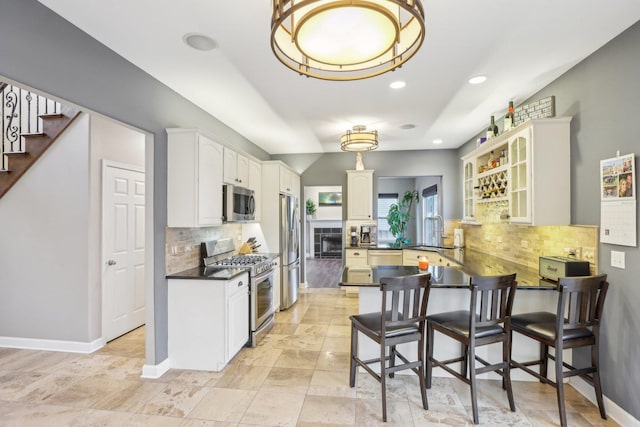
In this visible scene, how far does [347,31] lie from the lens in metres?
1.30

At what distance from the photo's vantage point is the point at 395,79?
115 inches

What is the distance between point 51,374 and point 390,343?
10.1 ft

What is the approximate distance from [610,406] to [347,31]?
3.05 m

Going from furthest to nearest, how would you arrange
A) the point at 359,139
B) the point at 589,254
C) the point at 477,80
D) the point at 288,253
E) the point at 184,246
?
the point at 288,253 → the point at 359,139 → the point at 184,246 → the point at 477,80 → the point at 589,254

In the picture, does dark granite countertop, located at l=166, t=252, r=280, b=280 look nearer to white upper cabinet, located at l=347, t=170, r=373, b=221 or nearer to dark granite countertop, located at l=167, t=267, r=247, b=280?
dark granite countertop, located at l=167, t=267, r=247, b=280

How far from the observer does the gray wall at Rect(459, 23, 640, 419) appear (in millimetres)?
2135

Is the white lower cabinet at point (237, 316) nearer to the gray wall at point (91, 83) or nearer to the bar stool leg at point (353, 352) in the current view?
the gray wall at point (91, 83)

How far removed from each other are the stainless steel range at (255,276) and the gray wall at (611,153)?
3030 mm

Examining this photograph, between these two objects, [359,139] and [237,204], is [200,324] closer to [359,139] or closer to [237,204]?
[237,204]

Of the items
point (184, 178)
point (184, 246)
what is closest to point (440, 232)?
point (184, 246)

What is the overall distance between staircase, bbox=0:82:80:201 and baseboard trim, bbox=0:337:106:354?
1.63 metres

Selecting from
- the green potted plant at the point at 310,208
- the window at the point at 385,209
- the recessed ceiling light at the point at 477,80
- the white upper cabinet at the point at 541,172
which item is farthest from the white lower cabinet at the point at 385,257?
the green potted plant at the point at 310,208

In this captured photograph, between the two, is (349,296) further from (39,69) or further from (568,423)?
(39,69)

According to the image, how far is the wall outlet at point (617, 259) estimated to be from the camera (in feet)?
7.30
